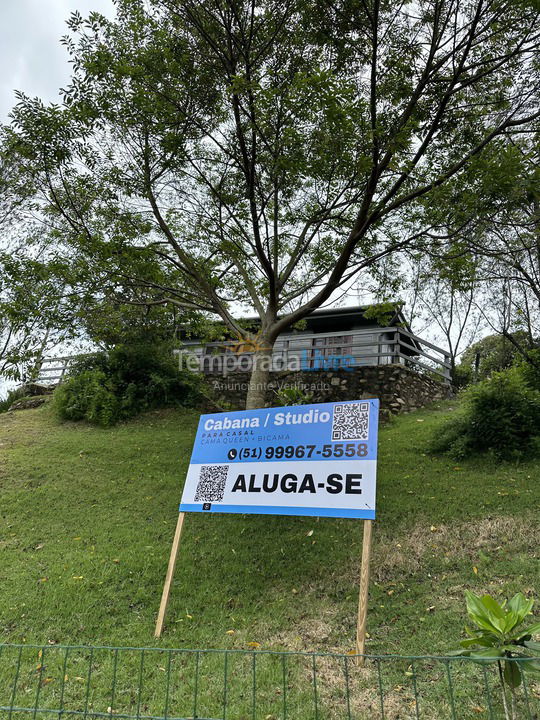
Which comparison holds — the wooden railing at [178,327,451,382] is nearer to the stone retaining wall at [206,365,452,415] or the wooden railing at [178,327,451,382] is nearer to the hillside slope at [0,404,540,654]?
the stone retaining wall at [206,365,452,415]

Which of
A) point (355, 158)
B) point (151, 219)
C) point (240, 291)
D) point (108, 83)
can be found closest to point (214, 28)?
point (108, 83)

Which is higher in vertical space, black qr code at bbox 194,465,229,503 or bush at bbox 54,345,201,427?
bush at bbox 54,345,201,427

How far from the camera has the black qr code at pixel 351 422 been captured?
389cm

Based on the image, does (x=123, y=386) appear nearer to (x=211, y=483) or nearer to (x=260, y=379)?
(x=260, y=379)

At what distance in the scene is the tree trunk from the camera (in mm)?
6770

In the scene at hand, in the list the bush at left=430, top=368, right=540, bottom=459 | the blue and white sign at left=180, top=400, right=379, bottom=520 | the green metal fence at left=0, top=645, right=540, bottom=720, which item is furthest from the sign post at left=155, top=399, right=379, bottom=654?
the bush at left=430, top=368, right=540, bottom=459

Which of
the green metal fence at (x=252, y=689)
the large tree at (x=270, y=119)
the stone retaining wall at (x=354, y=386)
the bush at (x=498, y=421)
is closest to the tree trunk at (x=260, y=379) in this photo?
the large tree at (x=270, y=119)

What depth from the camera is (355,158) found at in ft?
21.0

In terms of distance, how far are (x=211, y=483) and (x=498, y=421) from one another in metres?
4.84

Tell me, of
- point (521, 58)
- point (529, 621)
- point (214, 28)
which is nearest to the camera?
point (529, 621)

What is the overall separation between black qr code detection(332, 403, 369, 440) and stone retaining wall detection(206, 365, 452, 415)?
689cm

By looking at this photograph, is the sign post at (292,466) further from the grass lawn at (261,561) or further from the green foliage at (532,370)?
the green foliage at (532,370)

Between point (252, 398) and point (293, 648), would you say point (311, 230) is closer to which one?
point (252, 398)

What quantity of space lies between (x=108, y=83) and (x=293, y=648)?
289 inches
